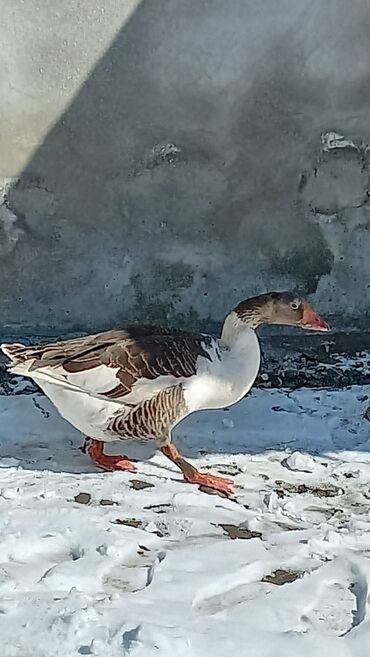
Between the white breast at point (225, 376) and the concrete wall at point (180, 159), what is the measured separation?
1361 mm

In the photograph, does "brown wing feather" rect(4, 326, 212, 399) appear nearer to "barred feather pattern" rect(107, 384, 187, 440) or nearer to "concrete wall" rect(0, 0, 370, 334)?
"barred feather pattern" rect(107, 384, 187, 440)

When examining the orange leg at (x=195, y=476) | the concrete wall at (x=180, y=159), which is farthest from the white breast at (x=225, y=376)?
the concrete wall at (x=180, y=159)

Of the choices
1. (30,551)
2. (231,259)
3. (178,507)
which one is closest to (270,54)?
(231,259)

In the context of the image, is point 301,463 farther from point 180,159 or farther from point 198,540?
point 180,159

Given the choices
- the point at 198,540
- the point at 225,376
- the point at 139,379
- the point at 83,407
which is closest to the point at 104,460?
the point at 83,407

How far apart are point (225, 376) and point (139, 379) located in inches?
15.8

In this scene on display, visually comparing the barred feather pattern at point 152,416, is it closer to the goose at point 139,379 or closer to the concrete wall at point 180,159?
the goose at point 139,379

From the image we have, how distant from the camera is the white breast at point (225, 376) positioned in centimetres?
427

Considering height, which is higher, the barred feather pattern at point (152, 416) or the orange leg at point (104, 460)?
the barred feather pattern at point (152, 416)

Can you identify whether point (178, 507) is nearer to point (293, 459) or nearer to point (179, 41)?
point (293, 459)

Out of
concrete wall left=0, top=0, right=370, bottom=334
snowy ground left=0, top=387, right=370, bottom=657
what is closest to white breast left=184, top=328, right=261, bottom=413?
snowy ground left=0, top=387, right=370, bottom=657

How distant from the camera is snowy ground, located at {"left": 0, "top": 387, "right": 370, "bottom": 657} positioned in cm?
287

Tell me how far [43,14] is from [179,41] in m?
0.74

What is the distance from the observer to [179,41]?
549cm
